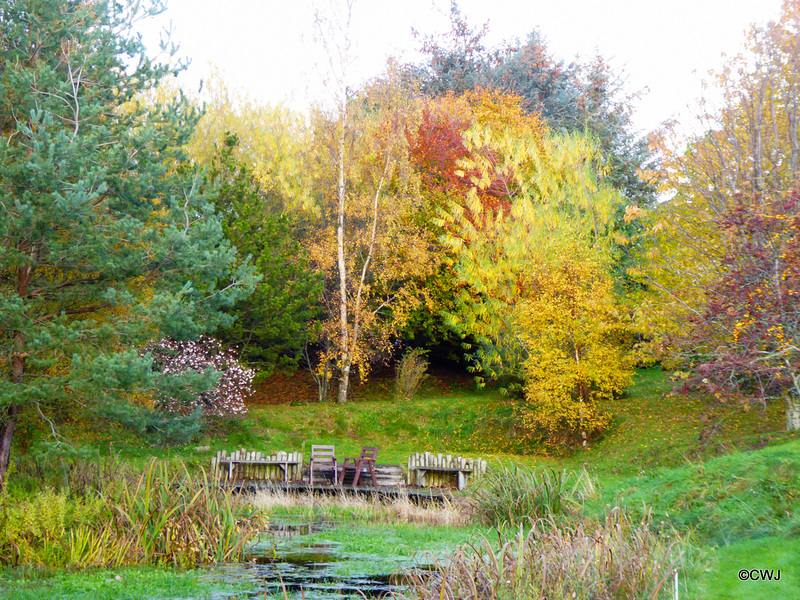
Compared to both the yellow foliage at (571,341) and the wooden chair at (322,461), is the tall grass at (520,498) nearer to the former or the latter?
the wooden chair at (322,461)

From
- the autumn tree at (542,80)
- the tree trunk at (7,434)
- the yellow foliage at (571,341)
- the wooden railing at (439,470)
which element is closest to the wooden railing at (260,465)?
the wooden railing at (439,470)

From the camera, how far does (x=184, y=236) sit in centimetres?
1195

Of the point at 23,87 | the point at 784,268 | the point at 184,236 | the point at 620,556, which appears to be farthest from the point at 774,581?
the point at 23,87

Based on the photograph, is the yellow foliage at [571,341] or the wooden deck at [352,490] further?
the yellow foliage at [571,341]

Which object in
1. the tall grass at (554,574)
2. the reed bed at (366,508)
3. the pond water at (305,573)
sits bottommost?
the reed bed at (366,508)

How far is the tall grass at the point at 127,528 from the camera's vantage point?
8.05 meters

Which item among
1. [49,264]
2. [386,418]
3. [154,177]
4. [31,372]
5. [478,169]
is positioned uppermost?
[478,169]

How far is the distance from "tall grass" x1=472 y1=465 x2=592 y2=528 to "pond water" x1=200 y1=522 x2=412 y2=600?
2298 mm

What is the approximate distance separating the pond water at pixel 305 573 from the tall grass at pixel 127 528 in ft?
1.35

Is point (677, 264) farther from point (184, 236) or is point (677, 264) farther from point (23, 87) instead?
point (23, 87)

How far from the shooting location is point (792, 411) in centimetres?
1471

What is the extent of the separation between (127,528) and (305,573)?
2.31 metres

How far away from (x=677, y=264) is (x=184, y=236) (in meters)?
10.6

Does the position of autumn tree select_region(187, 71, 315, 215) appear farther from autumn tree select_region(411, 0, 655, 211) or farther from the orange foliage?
autumn tree select_region(411, 0, 655, 211)
